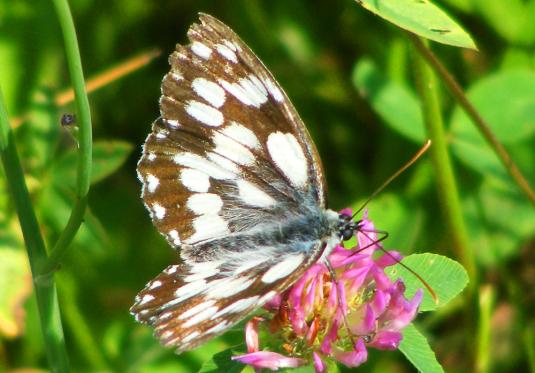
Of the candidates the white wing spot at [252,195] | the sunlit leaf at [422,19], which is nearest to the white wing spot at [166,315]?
the white wing spot at [252,195]

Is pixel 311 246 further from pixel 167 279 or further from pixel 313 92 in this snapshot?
pixel 313 92

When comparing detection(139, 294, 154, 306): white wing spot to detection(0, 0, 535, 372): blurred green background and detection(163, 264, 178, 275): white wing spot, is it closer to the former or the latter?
detection(163, 264, 178, 275): white wing spot

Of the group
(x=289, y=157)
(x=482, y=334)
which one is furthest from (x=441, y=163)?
(x=289, y=157)

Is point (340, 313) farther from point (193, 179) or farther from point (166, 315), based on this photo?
point (193, 179)

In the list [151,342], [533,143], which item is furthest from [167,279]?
[533,143]

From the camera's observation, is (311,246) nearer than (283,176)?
Yes

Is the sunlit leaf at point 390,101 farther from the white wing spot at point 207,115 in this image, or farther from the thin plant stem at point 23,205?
the thin plant stem at point 23,205
